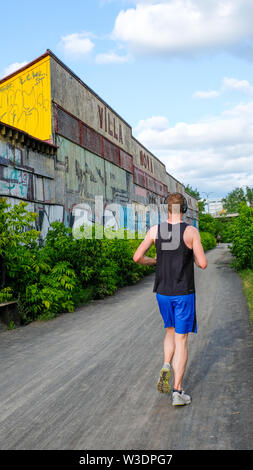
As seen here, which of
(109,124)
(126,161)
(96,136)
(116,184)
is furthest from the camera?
(126,161)

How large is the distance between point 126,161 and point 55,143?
32.2 ft

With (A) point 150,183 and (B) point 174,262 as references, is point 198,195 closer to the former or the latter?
(A) point 150,183

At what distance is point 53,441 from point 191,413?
1.24 meters

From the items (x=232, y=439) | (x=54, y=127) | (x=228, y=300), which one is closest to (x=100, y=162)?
(x=54, y=127)

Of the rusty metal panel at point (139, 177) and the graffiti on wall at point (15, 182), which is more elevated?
the rusty metal panel at point (139, 177)

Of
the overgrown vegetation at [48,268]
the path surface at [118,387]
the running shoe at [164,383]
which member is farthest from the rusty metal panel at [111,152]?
the running shoe at [164,383]

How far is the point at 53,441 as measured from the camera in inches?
120

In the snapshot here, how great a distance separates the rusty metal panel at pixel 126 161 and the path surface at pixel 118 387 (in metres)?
16.4

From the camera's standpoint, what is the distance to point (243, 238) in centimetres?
1645

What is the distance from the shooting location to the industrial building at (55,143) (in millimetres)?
12383

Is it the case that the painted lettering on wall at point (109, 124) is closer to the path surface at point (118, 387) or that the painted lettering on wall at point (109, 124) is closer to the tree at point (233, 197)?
the path surface at point (118, 387)

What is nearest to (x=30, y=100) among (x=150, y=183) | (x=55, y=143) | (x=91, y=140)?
(x=55, y=143)

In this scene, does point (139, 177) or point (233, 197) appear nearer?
point (139, 177)

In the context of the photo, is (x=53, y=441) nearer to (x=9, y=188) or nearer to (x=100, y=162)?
(x=9, y=188)
